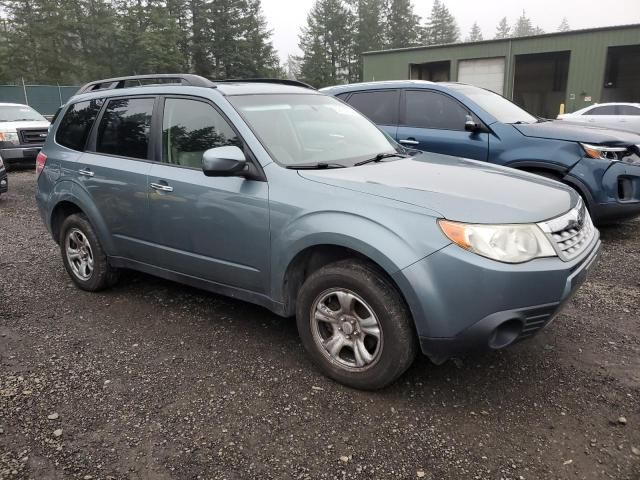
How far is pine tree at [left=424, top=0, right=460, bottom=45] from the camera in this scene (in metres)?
73.9

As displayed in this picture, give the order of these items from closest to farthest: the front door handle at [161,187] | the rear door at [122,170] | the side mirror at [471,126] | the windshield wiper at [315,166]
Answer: the windshield wiper at [315,166] < the front door handle at [161,187] < the rear door at [122,170] < the side mirror at [471,126]

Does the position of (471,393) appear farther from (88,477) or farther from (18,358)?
(18,358)

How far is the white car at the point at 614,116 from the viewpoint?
1419 cm

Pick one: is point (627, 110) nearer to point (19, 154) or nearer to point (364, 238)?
point (364, 238)

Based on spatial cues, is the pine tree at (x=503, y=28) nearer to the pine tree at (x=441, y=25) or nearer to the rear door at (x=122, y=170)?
the pine tree at (x=441, y=25)

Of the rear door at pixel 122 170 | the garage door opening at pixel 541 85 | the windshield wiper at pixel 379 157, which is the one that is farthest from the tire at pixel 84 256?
the garage door opening at pixel 541 85

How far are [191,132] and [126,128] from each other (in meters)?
0.78

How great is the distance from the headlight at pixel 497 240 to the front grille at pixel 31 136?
12.5 m

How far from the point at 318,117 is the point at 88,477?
2.70 m

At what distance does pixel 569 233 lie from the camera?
283cm

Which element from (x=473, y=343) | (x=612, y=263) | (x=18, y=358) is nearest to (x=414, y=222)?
(x=473, y=343)

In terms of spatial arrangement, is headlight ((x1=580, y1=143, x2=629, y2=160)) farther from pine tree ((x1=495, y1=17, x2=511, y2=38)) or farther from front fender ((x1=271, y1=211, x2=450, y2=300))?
pine tree ((x1=495, y1=17, x2=511, y2=38))

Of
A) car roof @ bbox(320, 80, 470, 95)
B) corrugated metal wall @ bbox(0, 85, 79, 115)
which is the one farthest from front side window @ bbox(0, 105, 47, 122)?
corrugated metal wall @ bbox(0, 85, 79, 115)

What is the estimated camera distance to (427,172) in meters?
3.23
